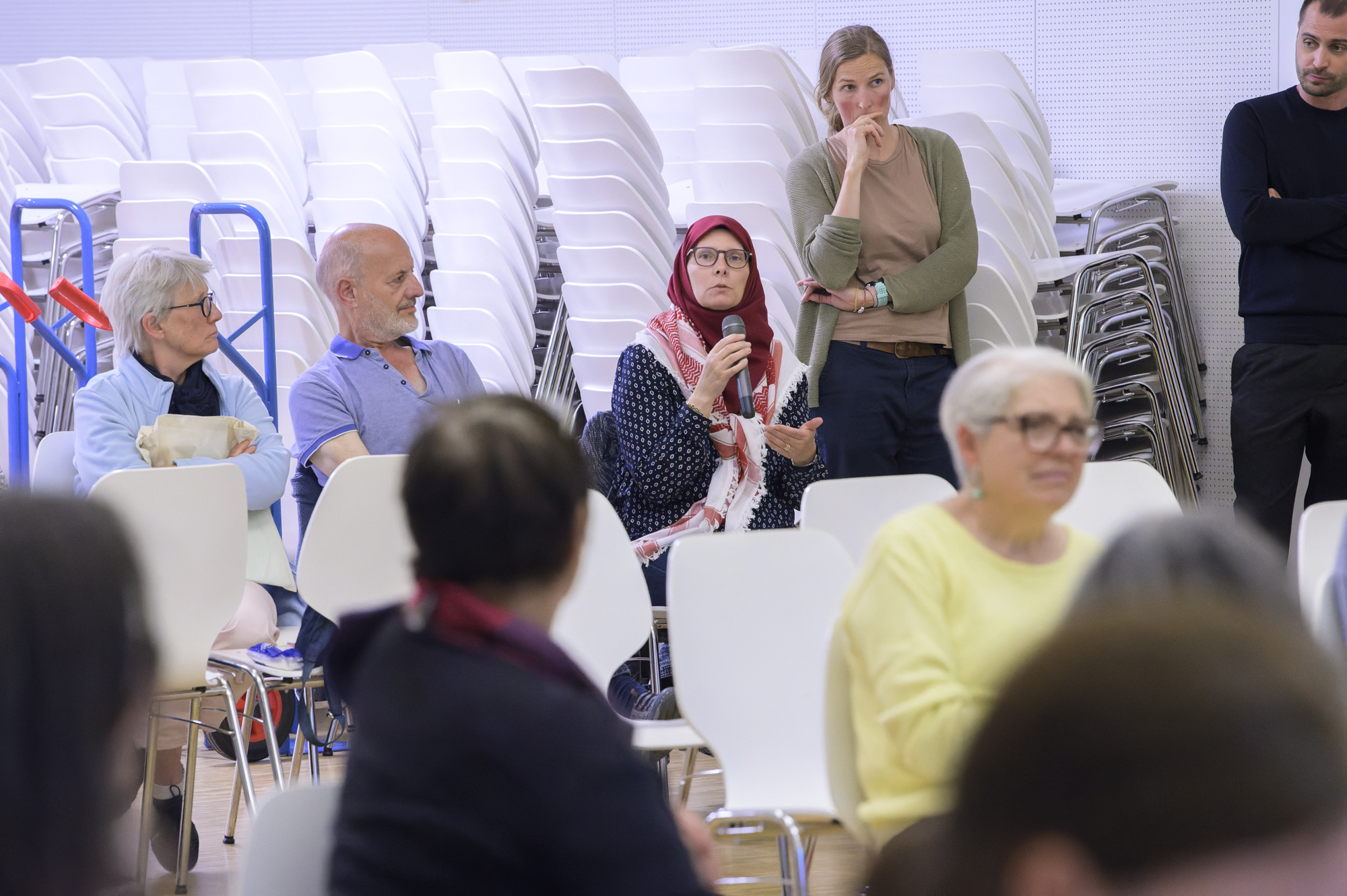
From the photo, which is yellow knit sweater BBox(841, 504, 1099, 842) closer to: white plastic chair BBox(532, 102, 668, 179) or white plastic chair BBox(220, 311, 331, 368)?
white plastic chair BBox(532, 102, 668, 179)

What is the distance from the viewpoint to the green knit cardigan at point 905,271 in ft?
11.7

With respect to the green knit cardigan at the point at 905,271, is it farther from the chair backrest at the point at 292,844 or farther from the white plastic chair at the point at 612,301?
the chair backrest at the point at 292,844

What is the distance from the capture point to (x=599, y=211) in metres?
4.54

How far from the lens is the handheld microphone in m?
3.33

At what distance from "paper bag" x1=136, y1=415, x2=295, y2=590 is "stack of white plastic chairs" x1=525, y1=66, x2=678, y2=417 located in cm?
130

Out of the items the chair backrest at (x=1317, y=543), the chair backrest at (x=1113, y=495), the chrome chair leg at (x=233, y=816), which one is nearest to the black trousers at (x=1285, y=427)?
the chair backrest at (x=1113, y=495)

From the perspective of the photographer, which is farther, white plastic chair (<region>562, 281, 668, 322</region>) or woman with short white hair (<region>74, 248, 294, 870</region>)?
white plastic chair (<region>562, 281, 668, 322</region>)

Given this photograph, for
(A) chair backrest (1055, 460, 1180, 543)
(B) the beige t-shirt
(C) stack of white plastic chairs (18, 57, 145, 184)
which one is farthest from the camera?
(C) stack of white plastic chairs (18, 57, 145, 184)

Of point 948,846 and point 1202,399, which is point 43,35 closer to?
point 1202,399

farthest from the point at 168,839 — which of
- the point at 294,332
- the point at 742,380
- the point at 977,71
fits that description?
the point at 977,71

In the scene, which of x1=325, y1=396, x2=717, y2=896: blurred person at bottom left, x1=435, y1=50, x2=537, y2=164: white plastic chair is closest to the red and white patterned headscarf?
x1=435, y1=50, x2=537, y2=164: white plastic chair

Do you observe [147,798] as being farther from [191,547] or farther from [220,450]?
[220,450]

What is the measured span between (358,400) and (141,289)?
23.5 inches

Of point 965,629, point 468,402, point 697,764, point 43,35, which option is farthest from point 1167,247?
point 43,35
